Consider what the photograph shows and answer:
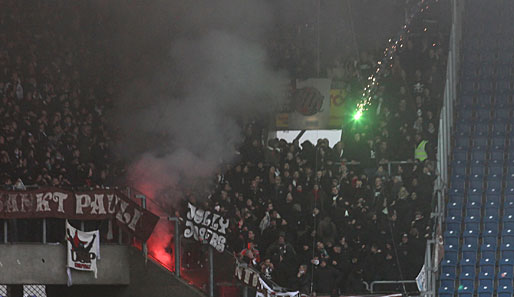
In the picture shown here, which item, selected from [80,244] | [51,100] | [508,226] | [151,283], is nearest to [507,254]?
[508,226]

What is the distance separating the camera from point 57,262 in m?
16.2

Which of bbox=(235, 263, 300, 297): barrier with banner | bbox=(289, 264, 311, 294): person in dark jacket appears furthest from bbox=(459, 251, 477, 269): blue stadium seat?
bbox=(235, 263, 300, 297): barrier with banner

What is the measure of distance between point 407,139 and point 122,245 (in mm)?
5360

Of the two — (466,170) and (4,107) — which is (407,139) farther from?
(4,107)

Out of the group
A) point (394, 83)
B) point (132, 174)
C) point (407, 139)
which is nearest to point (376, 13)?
point (394, 83)

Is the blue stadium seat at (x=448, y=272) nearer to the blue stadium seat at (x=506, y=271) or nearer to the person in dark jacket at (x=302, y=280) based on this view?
the blue stadium seat at (x=506, y=271)

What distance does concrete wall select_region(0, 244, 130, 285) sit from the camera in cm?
1620

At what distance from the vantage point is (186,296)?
16.0 metres

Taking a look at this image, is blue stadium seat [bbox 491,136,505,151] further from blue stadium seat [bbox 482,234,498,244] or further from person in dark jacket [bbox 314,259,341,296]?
person in dark jacket [bbox 314,259,341,296]

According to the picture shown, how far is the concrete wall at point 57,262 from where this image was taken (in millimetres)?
16203

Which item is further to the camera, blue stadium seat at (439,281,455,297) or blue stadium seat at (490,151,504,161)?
blue stadium seat at (490,151,504,161)

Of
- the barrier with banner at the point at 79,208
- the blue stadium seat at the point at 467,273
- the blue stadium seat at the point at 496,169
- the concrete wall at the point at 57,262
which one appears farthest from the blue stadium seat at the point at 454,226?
the concrete wall at the point at 57,262

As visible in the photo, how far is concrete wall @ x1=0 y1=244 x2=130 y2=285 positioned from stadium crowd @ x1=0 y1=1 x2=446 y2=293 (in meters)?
1.10

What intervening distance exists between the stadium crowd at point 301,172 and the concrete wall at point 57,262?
1098mm
